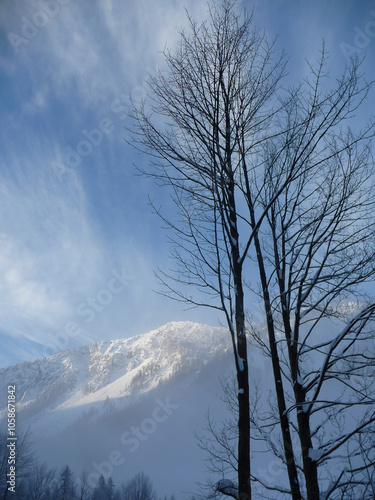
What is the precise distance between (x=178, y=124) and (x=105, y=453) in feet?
810

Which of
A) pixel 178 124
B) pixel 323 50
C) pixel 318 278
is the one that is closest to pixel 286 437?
pixel 318 278

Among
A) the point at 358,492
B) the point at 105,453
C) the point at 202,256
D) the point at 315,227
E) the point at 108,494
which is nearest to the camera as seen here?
the point at 358,492

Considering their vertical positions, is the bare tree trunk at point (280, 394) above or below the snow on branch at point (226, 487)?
above

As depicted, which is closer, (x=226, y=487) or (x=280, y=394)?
(x=226, y=487)

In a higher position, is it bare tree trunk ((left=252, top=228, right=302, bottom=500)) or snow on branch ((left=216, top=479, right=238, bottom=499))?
bare tree trunk ((left=252, top=228, right=302, bottom=500))

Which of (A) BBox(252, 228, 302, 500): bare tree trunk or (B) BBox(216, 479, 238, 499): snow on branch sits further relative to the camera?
(A) BBox(252, 228, 302, 500): bare tree trunk

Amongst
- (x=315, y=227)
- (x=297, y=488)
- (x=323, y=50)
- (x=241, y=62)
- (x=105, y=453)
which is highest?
(x=241, y=62)

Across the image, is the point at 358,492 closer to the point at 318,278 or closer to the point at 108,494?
the point at 318,278

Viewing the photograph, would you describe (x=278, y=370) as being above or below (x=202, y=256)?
below

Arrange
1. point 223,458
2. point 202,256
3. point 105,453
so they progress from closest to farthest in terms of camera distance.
→ point 202,256 → point 223,458 → point 105,453

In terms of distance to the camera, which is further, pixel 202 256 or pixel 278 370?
pixel 278 370

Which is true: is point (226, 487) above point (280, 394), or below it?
below

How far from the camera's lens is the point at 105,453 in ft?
652

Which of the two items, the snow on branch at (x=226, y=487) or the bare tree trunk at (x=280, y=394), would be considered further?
the bare tree trunk at (x=280, y=394)
